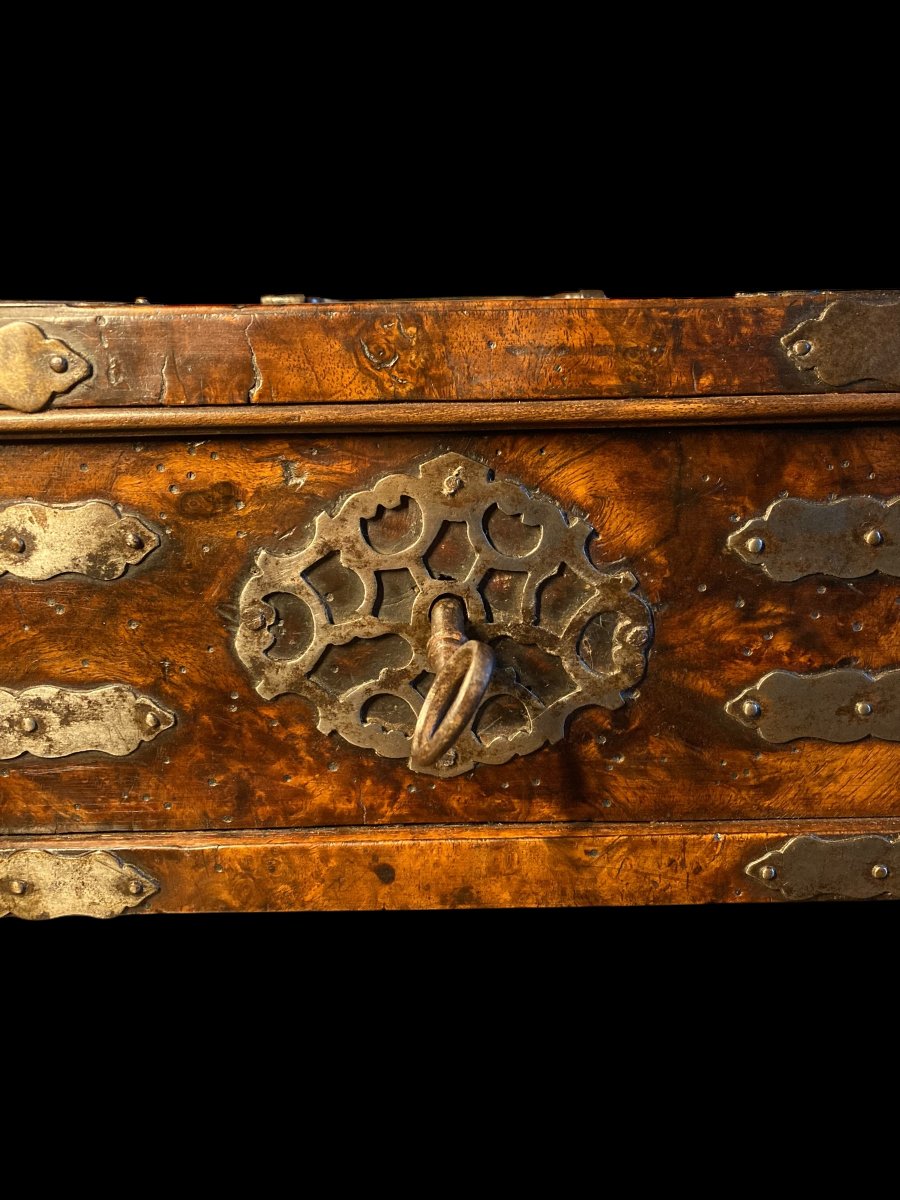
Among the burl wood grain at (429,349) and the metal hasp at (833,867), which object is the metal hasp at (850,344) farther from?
the metal hasp at (833,867)

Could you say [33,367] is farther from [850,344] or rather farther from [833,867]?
[833,867]

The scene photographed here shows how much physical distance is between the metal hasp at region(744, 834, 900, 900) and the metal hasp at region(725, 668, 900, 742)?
17 centimetres

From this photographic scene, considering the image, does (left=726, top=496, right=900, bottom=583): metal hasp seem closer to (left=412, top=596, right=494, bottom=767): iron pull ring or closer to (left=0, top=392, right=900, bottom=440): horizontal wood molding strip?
(left=0, top=392, right=900, bottom=440): horizontal wood molding strip

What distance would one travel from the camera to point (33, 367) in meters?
1.46

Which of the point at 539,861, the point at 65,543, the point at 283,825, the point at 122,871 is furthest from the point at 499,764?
the point at 65,543

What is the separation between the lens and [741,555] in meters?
1.54

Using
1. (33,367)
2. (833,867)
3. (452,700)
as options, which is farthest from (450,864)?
(33,367)

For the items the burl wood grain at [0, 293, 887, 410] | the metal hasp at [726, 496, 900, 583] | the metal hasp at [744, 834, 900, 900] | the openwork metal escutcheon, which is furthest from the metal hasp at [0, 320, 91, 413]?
the metal hasp at [744, 834, 900, 900]

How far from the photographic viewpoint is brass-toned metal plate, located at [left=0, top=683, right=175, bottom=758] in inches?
62.2

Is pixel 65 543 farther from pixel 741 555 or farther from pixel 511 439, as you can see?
pixel 741 555

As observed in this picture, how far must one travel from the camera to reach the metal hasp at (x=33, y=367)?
1451mm

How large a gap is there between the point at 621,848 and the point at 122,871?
785 mm

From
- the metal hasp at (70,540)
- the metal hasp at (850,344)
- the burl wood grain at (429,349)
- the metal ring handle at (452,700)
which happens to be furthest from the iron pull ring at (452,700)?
the metal hasp at (850,344)

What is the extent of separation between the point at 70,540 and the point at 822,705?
1.17 meters
